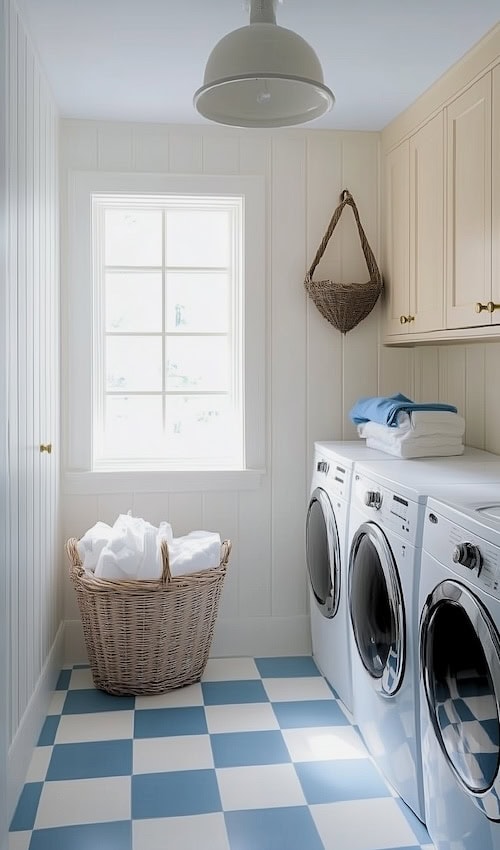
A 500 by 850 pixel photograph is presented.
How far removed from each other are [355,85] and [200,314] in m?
1.15

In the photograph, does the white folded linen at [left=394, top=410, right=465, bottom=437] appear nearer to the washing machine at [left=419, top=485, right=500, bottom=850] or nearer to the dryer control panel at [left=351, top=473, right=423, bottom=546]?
the dryer control panel at [left=351, top=473, right=423, bottom=546]

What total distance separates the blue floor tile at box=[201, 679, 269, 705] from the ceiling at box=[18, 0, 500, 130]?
7.40 feet

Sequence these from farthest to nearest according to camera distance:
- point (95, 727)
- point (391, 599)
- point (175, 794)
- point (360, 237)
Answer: point (360, 237), point (95, 727), point (175, 794), point (391, 599)

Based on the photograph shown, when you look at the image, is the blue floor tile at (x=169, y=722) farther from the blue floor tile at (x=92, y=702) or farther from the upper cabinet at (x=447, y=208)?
the upper cabinet at (x=447, y=208)

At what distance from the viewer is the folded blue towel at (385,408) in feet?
9.78

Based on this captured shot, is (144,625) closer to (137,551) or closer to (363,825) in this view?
(137,551)

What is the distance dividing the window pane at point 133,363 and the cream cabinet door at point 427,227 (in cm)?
112

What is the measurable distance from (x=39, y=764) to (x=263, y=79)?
2.09m

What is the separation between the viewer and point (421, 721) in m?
2.12

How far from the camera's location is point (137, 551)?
3.01m

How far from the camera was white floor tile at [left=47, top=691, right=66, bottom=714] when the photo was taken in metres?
2.96

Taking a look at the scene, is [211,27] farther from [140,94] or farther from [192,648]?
[192,648]

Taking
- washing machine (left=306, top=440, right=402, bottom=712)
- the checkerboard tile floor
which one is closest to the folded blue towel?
washing machine (left=306, top=440, right=402, bottom=712)

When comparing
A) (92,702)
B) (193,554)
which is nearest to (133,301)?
(193,554)
